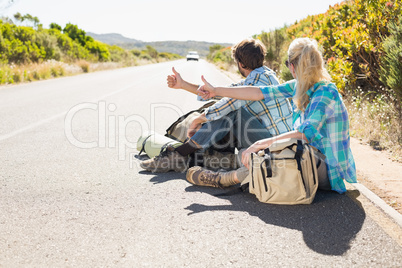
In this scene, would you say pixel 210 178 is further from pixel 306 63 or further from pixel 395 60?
pixel 395 60

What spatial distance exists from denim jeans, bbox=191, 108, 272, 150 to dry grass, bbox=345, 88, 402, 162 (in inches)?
74.0

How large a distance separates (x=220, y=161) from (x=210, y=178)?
0.59m

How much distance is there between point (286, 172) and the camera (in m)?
3.13

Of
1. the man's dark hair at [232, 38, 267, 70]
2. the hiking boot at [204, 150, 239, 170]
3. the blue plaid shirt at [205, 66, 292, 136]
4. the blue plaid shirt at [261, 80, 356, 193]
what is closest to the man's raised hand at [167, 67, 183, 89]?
the blue plaid shirt at [205, 66, 292, 136]

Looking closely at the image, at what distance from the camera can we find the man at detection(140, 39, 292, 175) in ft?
12.9

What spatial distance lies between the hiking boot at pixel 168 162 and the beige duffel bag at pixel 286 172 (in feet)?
3.65

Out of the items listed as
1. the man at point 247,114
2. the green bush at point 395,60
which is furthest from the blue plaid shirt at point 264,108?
the green bush at point 395,60

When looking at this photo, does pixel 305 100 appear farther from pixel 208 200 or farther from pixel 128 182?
pixel 128 182

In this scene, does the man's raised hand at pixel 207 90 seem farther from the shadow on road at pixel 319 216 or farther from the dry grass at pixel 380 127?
the dry grass at pixel 380 127

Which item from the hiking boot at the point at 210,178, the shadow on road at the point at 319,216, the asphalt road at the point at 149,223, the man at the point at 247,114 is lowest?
the asphalt road at the point at 149,223

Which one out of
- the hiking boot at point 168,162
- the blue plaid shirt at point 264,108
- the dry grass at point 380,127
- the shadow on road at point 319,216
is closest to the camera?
the shadow on road at point 319,216

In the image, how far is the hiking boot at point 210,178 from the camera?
3631 millimetres

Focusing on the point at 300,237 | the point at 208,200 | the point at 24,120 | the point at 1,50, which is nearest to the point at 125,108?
the point at 24,120

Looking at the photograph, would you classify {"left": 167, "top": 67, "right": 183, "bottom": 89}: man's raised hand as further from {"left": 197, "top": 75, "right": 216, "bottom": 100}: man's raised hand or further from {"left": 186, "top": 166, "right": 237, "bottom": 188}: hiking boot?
{"left": 186, "top": 166, "right": 237, "bottom": 188}: hiking boot
